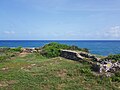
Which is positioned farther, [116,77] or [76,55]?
[76,55]

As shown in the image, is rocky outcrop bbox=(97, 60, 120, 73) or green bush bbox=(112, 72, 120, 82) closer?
green bush bbox=(112, 72, 120, 82)

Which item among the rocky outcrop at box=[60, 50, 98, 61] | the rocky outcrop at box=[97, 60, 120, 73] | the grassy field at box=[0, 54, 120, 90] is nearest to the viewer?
the grassy field at box=[0, 54, 120, 90]

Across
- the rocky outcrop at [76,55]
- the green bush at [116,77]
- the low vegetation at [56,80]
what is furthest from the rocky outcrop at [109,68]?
the rocky outcrop at [76,55]

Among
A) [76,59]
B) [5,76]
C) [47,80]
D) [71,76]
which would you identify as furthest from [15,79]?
[76,59]

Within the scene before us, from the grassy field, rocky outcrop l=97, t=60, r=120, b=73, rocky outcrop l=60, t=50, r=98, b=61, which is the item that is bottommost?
the grassy field

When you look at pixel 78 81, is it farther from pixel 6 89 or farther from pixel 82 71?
pixel 6 89

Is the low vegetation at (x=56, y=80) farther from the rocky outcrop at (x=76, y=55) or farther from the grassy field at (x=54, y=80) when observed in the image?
the rocky outcrop at (x=76, y=55)

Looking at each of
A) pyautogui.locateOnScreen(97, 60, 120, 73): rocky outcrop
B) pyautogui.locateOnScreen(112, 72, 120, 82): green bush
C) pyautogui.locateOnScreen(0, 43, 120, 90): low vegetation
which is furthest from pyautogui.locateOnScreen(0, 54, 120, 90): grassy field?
pyautogui.locateOnScreen(97, 60, 120, 73): rocky outcrop

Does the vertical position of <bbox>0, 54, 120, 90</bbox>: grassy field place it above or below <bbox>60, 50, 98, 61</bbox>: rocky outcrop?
below

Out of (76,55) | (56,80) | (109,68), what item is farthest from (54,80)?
(76,55)

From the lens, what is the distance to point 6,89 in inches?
512

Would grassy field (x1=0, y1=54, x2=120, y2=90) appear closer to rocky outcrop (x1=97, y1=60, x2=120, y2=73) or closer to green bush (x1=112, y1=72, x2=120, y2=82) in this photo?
green bush (x1=112, y1=72, x2=120, y2=82)

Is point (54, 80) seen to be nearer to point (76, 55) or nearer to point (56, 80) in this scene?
point (56, 80)

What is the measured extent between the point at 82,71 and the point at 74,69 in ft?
4.25
